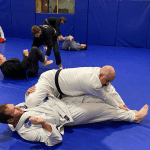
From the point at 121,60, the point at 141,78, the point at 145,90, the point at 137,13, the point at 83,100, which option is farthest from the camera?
the point at 137,13

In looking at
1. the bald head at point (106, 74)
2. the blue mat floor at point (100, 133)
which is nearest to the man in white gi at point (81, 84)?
the bald head at point (106, 74)

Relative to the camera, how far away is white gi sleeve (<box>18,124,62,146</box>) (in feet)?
6.70

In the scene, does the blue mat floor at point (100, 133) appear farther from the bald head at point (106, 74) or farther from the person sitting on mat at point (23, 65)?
the bald head at point (106, 74)

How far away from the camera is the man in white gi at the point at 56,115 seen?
6.56 feet

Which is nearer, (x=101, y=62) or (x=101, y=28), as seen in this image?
(x=101, y=62)

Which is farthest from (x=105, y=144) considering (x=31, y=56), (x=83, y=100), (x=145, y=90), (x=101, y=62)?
(x=101, y=62)

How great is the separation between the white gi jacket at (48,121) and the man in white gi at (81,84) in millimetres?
173

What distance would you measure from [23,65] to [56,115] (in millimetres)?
1913

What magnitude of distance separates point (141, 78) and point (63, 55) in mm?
2821

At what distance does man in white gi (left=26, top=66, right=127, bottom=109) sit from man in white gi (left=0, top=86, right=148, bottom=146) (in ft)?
0.36

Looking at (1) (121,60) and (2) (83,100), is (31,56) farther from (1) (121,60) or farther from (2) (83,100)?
(1) (121,60)

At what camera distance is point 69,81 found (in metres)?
2.40

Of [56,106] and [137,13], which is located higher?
[137,13]

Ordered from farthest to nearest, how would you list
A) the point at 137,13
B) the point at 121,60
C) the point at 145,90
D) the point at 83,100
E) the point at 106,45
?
the point at 106,45
the point at 137,13
the point at 121,60
the point at 145,90
the point at 83,100
